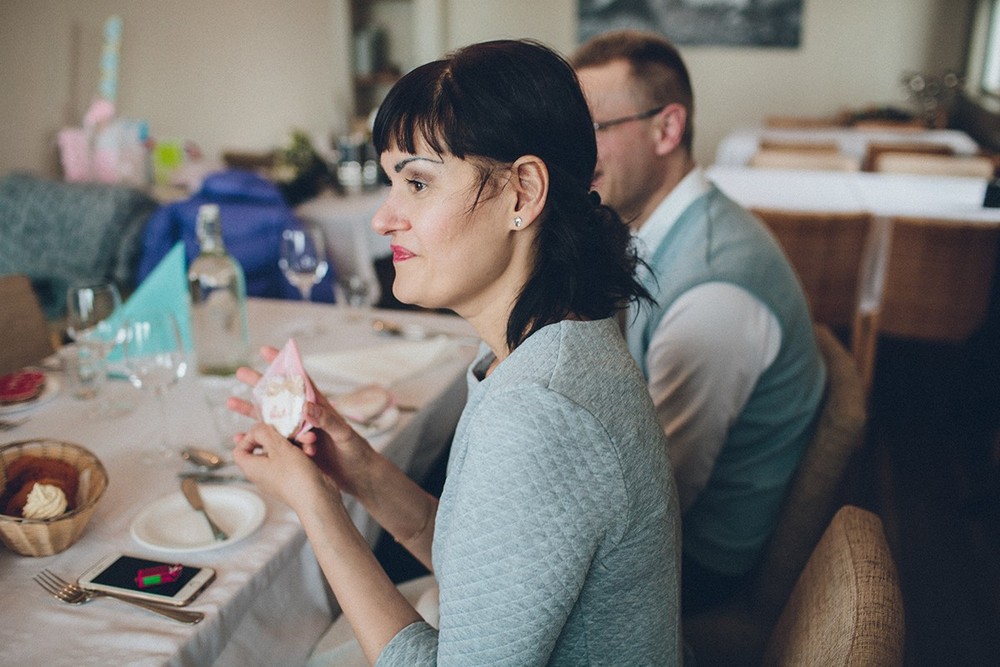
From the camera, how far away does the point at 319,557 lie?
0.90 m

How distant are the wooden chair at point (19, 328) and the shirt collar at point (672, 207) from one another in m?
1.50

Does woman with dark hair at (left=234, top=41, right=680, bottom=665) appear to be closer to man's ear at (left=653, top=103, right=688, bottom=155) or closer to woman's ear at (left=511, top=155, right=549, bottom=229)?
woman's ear at (left=511, top=155, right=549, bottom=229)

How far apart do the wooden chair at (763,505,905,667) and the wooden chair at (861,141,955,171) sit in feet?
15.6

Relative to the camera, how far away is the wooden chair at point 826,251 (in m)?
2.71

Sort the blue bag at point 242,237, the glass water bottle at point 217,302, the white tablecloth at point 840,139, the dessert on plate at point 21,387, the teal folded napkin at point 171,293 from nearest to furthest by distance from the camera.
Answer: the dessert on plate at point 21,387 < the teal folded napkin at point 171,293 < the glass water bottle at point 217,302 < the blue bag at point 242,237 < the white tablecloth at point 840,139

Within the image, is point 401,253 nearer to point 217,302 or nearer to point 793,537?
point 793,537

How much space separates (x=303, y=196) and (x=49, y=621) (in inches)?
118

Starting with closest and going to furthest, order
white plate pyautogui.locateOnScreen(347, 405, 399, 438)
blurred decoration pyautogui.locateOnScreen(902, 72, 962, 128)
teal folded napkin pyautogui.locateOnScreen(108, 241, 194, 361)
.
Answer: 1. white plate pyautogui.locateOnScreen(347, 405, 399, 438)
2. teal folded napkin pyautogui.locateOnScreen(108, 241, 194, 361)
3. blurred decoration pyautogui.locateOnScreen(902, 72, 962, 128)

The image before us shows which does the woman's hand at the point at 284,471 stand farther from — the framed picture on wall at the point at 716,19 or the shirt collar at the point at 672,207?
the framed picture on wall at the point at 716,19

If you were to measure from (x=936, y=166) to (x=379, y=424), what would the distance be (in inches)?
153

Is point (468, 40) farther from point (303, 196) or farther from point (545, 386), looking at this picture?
point (545, 386)

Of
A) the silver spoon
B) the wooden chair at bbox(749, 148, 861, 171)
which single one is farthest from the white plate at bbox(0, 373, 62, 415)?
the wooden chair at bbox(749, 148, 861, 171)

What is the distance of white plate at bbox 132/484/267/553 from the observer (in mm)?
1007

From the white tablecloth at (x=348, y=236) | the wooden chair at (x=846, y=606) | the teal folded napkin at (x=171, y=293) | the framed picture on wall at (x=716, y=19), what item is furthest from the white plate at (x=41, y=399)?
the framed picture on wall at (x=716, y=19)
